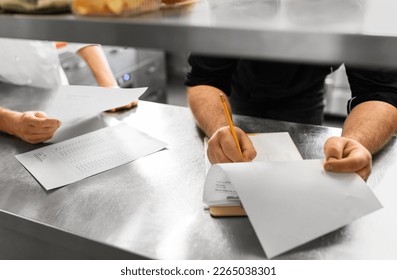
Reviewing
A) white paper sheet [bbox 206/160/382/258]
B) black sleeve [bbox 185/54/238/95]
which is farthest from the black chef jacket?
white paper sheet [bbox 206/160/382/258]

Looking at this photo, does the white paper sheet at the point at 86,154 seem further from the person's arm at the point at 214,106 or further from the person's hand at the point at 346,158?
the person's hand at the point at 346,158

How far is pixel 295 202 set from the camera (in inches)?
33.3

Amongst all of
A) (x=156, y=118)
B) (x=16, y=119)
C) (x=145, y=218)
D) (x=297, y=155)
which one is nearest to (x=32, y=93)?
(x=16, y=119)

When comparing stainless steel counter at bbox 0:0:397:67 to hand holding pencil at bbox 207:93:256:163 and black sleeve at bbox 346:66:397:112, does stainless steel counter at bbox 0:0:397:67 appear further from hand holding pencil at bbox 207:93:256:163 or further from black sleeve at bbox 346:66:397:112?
black sleeve at bbox 346:66:397:112

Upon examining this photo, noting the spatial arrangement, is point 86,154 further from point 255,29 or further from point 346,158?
point 255,29

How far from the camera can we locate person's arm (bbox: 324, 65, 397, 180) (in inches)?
35.8

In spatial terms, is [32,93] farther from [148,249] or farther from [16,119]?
[148,249]

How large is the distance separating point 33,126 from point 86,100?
0.63ft

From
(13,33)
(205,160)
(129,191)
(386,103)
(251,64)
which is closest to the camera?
(13,33)

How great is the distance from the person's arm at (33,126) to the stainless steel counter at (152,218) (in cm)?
5

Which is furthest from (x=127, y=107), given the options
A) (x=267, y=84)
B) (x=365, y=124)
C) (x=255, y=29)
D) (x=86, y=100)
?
(x=255, y=29)

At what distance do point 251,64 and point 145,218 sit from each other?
1.04 metres

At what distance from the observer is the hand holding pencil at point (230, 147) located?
1.03 meters

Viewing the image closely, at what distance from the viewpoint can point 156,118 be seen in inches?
58.5
